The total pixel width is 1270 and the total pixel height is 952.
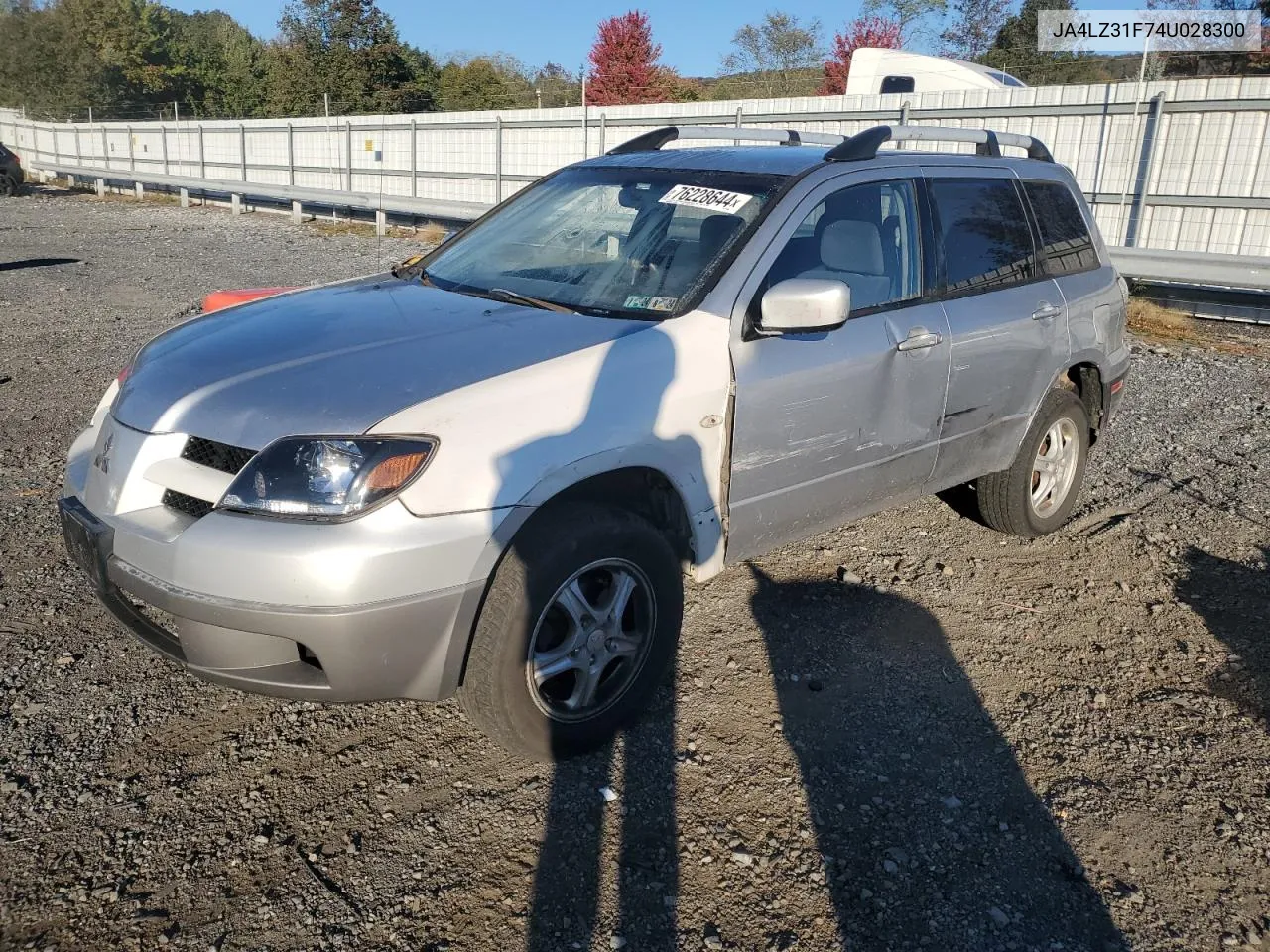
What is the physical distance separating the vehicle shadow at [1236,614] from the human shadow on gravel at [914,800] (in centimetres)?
98

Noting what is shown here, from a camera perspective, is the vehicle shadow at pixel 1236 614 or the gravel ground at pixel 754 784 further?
the vehicle shadow at pixel 1236 614

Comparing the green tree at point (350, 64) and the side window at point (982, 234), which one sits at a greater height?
the green tree at point (350, 64)

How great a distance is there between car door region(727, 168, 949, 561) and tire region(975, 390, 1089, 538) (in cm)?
80

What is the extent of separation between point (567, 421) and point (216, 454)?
95cm

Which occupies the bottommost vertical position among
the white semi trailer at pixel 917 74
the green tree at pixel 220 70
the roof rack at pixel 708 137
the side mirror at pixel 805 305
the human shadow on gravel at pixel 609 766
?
the human shadow on gravel at pixel 609 766

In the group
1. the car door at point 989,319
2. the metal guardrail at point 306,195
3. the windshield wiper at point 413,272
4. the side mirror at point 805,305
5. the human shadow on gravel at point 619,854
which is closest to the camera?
the human shadow on gravel at point 619,854

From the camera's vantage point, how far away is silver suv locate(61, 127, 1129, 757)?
2.63 metres

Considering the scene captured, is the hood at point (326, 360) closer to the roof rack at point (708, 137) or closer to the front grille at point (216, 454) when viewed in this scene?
the front grille at point (216, 454)

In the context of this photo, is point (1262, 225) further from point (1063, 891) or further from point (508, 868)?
point (508, 868)

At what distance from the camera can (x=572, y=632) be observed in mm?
3033

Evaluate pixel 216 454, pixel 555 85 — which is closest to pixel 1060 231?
pixel 216 454

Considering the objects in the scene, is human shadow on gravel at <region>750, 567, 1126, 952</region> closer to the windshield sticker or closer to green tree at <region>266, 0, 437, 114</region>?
the windshield sticker

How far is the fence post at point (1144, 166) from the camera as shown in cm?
1188

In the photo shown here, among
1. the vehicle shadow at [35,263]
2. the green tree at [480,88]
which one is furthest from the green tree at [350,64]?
the vehicle shadow at [35,263]
